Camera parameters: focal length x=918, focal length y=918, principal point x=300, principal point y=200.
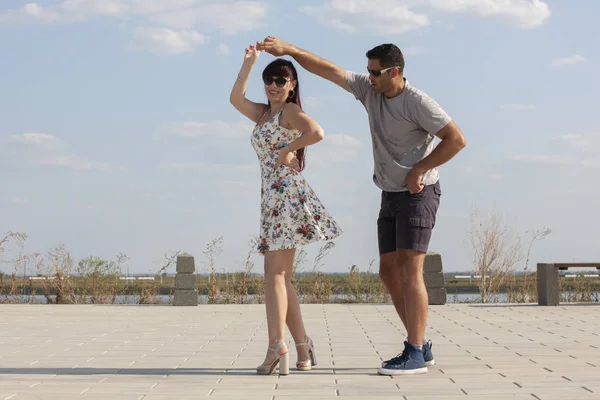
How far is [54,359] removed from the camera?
6.87 metres

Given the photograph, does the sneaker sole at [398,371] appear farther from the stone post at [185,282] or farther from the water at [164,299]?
the water at [164,299]

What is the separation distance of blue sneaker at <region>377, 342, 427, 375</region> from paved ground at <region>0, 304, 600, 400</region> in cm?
8

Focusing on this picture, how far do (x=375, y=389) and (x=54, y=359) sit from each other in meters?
2.90

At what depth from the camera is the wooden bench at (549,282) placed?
1341 cm

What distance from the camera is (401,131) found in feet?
18.8

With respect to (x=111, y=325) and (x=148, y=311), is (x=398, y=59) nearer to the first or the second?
(x=111, y=325)

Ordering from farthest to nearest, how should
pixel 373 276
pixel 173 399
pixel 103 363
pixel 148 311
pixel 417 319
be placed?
pixel 373 276, pixel 148 311, pixel 103 363, pixel 417 319, pixel 173 399

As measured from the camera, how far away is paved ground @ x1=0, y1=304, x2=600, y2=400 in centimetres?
504

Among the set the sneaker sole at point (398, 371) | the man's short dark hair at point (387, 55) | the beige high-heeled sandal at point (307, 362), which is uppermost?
the man's short dark hair at point (387, 55)

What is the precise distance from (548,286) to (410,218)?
8.41m

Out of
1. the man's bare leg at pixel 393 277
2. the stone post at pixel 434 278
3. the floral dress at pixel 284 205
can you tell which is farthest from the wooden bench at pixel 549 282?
the floral dress at pixel 284 205

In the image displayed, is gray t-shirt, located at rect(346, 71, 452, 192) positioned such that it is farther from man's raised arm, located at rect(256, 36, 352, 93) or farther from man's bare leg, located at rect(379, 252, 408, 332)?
man's bare leg, located at rect(379, 252, 408, 332)

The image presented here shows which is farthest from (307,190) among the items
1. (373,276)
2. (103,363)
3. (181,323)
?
(373,276)

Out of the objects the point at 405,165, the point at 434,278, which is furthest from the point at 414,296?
the point at 434,278
